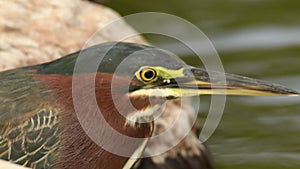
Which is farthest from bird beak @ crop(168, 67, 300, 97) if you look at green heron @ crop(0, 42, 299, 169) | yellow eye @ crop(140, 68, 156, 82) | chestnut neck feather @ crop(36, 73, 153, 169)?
chestnut neck feather @ crop(36, 73, 153, 169)

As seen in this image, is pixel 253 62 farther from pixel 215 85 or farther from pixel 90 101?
pixel 90 101

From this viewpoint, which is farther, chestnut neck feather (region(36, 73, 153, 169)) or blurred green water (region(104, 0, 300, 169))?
blurred green water (region(104, 0, 300, 169))

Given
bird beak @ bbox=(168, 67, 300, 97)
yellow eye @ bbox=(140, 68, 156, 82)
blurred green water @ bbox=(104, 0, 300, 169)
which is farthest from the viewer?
blurred green water @ bbox=(104, 0, 300, 169)

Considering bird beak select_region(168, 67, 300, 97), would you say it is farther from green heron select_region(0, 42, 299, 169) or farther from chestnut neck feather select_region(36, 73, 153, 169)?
chestnut neck feather select_region(36, 73, 153, 169)

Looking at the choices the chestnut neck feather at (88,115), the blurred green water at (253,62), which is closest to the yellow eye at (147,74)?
the chestnut neck feather at (88,115)

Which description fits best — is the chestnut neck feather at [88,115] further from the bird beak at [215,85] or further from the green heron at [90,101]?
the bird beak at [215,85]

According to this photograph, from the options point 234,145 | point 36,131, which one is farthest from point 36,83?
point 234,145

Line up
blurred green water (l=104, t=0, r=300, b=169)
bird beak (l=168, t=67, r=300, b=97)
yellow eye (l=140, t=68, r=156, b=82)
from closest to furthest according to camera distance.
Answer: yellow eye (l=140, t=68, r=156, b=82)
bird beak (l=168, t=67, r=300, b=97)
blurred green water (l=104, t=0, r=300, b=169)

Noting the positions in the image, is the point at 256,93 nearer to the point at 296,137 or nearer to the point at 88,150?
the point at 88,150
